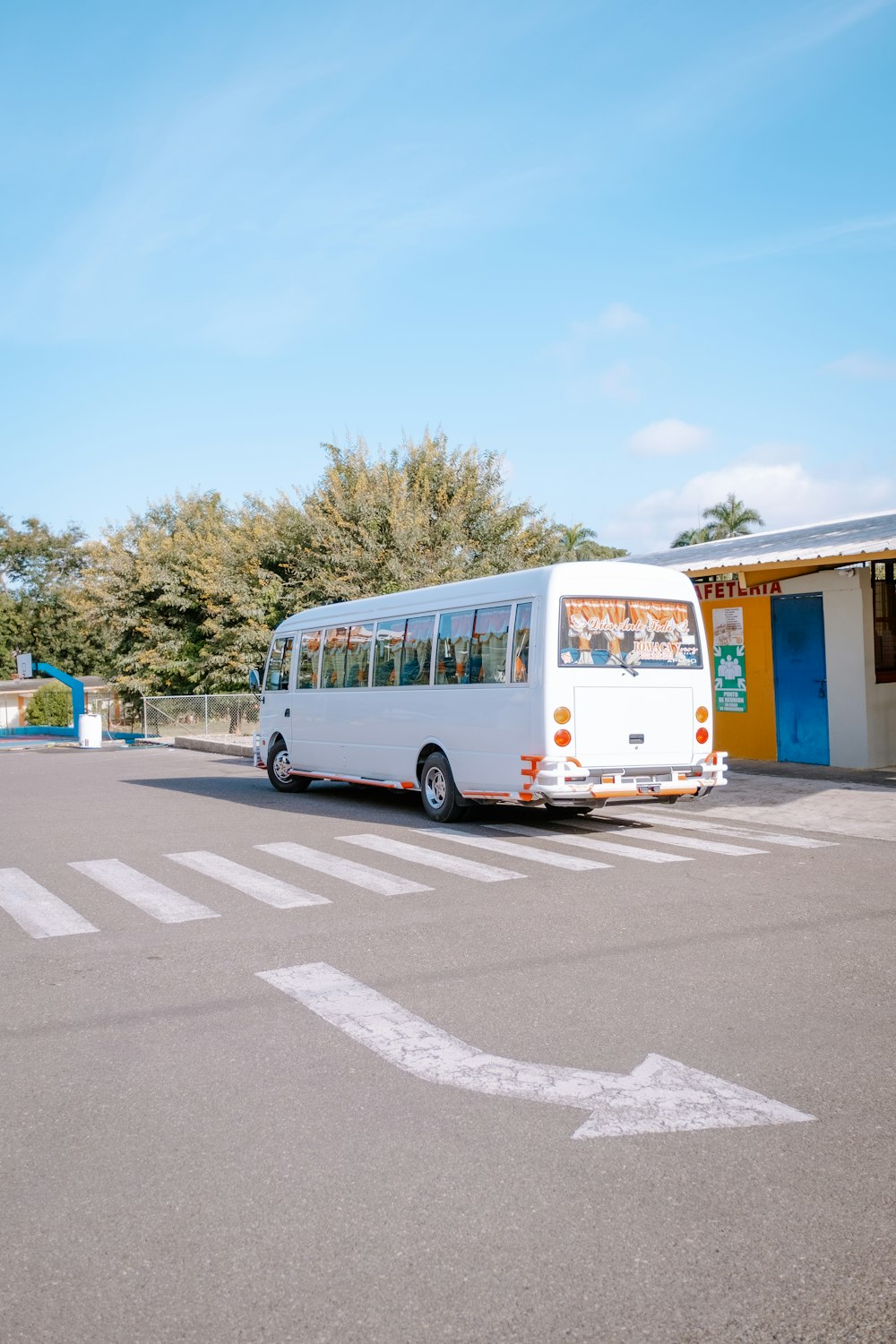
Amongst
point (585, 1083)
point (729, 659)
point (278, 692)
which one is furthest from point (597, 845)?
point (729, 659)

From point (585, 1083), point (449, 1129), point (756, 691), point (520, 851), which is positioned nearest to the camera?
point (449, 1129)

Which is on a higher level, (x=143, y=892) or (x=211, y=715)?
(x=211, y=715)

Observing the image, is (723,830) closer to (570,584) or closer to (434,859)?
(570,584)

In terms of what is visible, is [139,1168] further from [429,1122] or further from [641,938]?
[641,938]

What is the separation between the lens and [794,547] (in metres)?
18.1

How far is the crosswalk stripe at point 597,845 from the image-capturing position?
34.3 ft

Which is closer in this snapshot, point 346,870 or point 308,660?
point 346,870

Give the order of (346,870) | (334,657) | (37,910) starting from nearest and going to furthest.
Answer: (37,910), (346,870), (334,657)

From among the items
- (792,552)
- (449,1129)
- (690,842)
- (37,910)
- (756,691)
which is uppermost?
(792,552)

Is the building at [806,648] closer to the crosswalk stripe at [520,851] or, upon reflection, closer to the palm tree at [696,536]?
the crosswalk stripe at [520,851]

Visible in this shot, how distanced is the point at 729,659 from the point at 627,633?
273 inches

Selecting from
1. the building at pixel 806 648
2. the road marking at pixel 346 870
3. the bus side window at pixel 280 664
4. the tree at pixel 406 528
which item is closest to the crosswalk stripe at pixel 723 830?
the road marking at pixel 346 870

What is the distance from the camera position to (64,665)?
73125 millimetres

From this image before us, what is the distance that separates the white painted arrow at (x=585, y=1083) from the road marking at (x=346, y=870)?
3.24 meters
